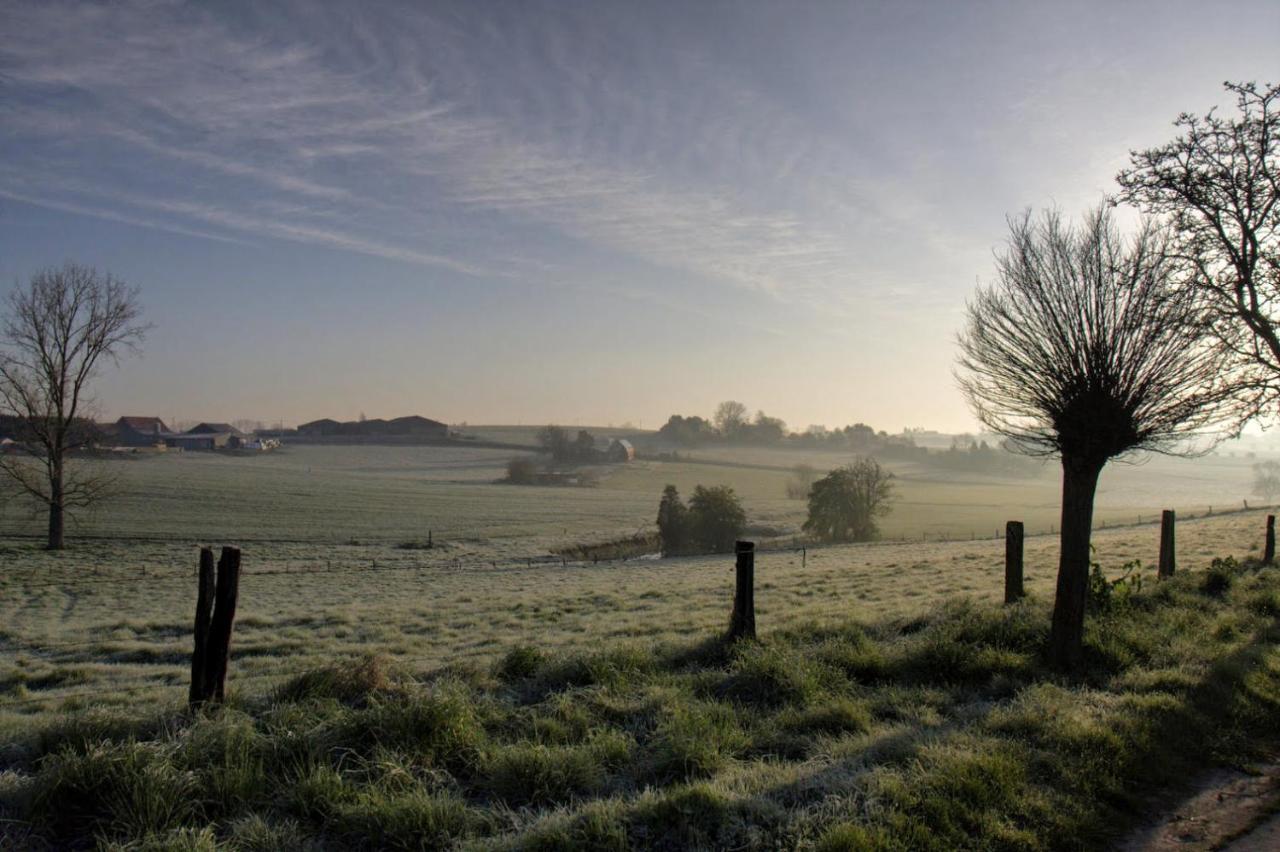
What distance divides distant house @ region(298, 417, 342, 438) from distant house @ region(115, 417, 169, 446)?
34.1 meters

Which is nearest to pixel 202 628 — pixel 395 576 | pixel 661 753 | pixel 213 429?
pixel 661 753

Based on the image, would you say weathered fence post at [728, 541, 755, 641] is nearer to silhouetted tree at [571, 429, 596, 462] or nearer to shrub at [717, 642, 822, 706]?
shrub at [717, 642, 822, 706]

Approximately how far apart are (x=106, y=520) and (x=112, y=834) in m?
51.8

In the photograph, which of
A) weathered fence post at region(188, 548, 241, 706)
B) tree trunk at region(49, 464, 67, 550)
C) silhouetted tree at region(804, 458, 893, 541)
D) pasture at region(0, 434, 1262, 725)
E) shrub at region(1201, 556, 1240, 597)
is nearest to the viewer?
weathered fence post at region(188, 548, 241, 706)

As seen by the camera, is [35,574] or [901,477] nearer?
[35,574]

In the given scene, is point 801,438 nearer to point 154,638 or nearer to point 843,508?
point 843,508

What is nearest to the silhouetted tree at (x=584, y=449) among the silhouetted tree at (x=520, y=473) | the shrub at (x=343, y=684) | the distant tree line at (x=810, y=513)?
the silhouetted tree at (x=520, y=473)

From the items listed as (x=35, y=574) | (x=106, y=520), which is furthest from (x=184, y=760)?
(x=106, y=520)

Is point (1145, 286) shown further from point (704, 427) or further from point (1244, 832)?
point (704, 427)

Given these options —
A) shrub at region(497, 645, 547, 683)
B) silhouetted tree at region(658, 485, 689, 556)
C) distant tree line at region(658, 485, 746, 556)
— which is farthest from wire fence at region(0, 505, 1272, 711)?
silhouetted tree at region(658, 485, 689, 556)

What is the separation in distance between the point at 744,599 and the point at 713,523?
44.2 meters

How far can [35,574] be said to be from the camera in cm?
3039

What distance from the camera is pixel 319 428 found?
14025 cm

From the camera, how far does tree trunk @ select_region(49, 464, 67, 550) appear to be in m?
35.1
